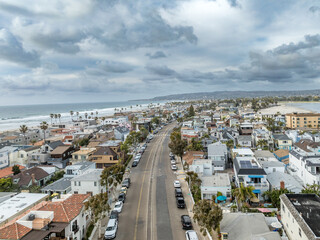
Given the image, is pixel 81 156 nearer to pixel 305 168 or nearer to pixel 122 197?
pixel 122 197

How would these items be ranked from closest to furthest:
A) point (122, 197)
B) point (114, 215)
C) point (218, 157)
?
point (114, 215) → point (122, 197) → point (218, 157)

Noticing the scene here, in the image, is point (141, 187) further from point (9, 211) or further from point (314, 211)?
point (314, 211)

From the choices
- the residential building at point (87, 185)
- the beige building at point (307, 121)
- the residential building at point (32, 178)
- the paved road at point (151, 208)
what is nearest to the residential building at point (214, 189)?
the paved road at point (151, 208)

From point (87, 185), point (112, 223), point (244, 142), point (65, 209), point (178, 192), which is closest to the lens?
point (65, 209)

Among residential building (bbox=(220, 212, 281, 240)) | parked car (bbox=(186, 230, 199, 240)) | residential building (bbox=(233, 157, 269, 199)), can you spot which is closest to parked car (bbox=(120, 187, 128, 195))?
parked car (bbox=(186, 230, 199, 240))

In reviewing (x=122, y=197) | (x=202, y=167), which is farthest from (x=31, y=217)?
(x=202, y=167)

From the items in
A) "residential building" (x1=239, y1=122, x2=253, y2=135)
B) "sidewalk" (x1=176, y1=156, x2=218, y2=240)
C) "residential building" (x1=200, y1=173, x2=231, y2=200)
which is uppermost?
"residential building" (x1=239, y1=122, x2=253, y2=135)

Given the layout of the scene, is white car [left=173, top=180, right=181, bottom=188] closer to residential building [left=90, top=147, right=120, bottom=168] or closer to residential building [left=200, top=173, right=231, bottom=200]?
residential building [left=200, top=173, right=231, bottom=200]

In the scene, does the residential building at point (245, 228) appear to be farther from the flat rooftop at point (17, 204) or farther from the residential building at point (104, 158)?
the residential building at point (104, 158)
